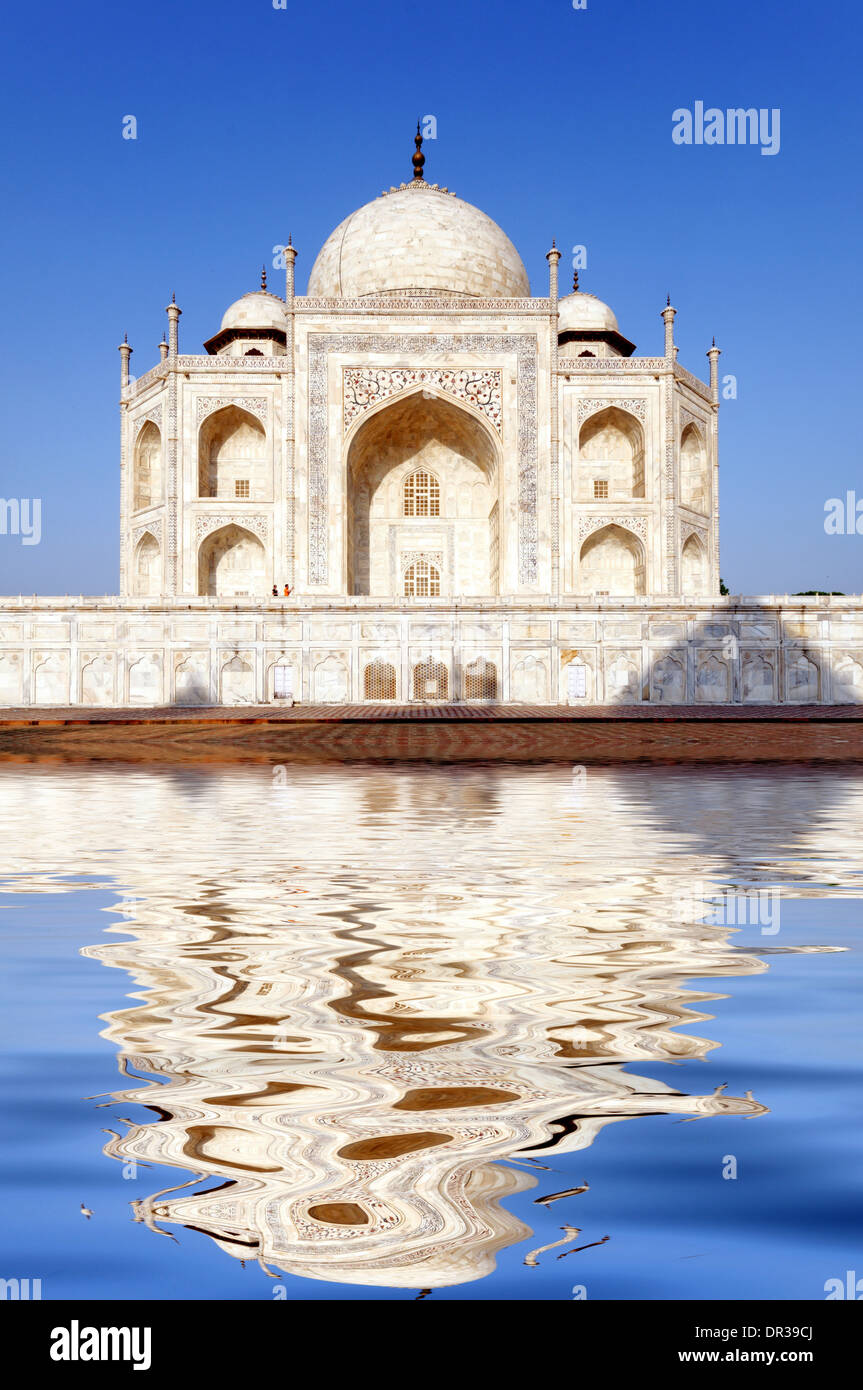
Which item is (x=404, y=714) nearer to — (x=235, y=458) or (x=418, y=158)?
(x=235, y=458)

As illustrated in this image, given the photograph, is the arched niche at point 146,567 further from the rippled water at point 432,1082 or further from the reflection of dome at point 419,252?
the rippled water at point 432,1082

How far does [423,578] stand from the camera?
2559 cm

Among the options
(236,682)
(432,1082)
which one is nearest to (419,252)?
(236,682)

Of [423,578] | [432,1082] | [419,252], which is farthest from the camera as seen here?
[419,252]

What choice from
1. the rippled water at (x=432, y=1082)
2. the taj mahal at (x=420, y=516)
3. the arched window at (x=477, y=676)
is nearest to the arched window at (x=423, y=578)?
the taj mahal at (x=420, y=516)

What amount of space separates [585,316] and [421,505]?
7.47 m

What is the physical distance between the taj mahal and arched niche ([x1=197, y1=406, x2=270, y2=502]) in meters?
0.05

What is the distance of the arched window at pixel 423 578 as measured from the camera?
25.5 metres

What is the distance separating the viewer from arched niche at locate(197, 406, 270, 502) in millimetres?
24828

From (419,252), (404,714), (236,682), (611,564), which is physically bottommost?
(404,714)

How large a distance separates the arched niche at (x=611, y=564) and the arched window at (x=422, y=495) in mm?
3452
